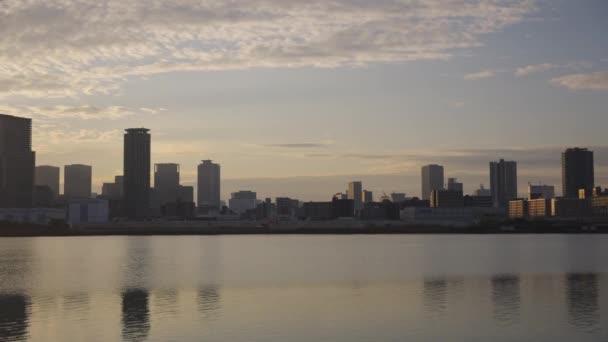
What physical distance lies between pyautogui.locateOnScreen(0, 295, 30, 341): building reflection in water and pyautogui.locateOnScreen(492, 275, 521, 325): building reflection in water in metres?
29.5

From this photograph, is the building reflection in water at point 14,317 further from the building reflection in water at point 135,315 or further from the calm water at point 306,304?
the building reflection in water at point 135,315

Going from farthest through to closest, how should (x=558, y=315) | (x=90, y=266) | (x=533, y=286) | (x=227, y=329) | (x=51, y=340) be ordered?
(x=90, y=266)
(x=533, y=286)
(x=558, y=315)
(x=227, y=329)
(x=51, y=340)

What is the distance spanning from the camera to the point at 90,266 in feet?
327

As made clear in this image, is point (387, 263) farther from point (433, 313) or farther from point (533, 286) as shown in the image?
point (433, 313)

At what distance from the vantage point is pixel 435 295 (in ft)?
200

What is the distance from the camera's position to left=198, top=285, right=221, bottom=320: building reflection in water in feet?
165

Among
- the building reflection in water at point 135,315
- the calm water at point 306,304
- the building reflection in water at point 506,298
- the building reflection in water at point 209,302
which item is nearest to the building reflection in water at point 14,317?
the calm water at point 306,304

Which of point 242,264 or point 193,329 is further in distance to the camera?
point 242,264

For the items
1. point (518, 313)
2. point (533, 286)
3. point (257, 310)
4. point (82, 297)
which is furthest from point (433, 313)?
point (82, 297)

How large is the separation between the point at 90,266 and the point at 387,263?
4049 centimetres

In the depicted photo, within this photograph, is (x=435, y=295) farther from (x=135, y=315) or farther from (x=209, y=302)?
(x=135, y=315)

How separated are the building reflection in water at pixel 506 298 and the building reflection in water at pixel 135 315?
73.5 ft

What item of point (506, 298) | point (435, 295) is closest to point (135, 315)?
point (435, 295)

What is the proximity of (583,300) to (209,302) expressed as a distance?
2893 cm
